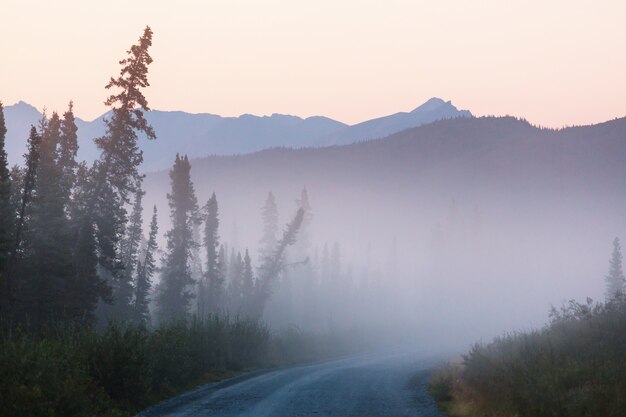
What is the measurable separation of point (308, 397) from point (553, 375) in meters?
7.72

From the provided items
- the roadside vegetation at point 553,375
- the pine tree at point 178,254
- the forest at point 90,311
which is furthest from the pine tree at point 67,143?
the roadside vegetation at point 553,375

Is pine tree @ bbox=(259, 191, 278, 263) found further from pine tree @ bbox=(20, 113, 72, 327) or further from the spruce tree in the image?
the spruce tree

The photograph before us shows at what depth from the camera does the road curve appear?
18.7 m

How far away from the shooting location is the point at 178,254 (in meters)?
65.9

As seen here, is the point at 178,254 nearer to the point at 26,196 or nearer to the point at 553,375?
the point at 26,196

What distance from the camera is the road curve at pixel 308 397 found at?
61.2ft

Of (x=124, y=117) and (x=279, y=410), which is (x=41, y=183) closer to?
(x=124, y=117)

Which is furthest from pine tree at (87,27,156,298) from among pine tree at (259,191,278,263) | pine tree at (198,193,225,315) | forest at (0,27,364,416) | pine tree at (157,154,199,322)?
pine tree at (259,191,278,263)

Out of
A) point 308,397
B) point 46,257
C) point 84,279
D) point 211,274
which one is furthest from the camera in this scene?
point 211,274

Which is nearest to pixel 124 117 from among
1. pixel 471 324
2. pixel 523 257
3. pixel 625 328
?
pixel 625 328

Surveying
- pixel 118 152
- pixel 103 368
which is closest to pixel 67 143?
pixel 118 152

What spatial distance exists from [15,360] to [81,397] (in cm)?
168

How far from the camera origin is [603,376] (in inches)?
625

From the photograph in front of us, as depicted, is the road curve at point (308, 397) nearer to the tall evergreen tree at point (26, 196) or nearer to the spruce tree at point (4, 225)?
the spruce tree at point (4, 225)
